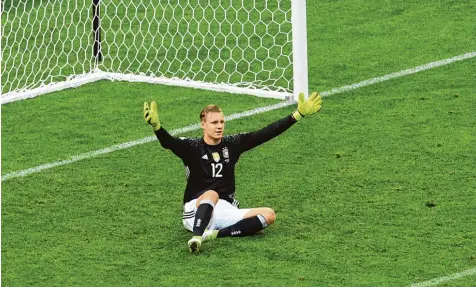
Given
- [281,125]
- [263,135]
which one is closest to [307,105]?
[281,125]

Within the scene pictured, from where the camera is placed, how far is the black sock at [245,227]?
10180mm

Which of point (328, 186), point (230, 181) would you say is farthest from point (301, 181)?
point (230, 181)

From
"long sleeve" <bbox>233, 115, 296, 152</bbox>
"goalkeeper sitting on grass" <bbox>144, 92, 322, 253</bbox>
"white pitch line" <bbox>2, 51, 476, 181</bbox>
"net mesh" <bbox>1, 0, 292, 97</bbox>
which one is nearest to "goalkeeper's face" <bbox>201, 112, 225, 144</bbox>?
"goalkeeper sitting on grass" <bbox>144, 92, 322, 253</bbox>

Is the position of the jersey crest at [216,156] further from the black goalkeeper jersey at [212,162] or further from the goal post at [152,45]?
the goal post at [152,45]

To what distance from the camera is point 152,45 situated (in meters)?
15.1

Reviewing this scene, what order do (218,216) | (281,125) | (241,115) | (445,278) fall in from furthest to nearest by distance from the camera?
(241,115) → (281,125) → (218,216) → (445,278)

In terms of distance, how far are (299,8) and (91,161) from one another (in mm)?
2319

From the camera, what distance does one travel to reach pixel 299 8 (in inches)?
510

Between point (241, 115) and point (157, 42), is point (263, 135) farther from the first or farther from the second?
point (157, 42)

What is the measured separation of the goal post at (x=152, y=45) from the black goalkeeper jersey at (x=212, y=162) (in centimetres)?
288

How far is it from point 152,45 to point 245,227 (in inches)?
208

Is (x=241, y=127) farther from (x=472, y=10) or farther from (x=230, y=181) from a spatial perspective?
(x=472, y=10)

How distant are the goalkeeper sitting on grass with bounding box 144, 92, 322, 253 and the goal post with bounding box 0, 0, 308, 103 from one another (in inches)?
114

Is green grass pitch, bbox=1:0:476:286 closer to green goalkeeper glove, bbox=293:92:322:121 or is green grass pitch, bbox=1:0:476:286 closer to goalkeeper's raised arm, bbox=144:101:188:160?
goalkeeper's raised arm, bbox=144:101:188:160
